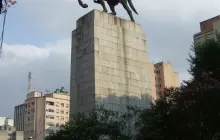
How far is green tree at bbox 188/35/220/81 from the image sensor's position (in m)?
23.2

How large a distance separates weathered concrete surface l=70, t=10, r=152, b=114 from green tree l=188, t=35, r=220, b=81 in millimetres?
3611

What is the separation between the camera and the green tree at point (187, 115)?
1834cm

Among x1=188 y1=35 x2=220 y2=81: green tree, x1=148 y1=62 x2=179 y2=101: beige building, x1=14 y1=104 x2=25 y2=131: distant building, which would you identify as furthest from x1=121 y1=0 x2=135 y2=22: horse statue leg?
x1=14 y1=104 x2=25 y2=131: distant building

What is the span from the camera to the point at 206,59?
932 inches

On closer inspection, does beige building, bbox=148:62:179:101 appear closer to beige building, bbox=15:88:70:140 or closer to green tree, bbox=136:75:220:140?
beige building, bbox=15:88:70:140

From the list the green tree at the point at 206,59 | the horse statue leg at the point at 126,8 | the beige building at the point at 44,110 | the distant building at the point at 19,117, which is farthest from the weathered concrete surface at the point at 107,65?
A: the distant building at the point at 19,117

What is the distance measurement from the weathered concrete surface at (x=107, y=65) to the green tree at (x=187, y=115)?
380cm

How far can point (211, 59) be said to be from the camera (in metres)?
23.5

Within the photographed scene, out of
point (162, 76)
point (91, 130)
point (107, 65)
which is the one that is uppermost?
point (162, 76)

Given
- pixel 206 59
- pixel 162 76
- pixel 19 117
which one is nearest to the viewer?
pixel 206 59

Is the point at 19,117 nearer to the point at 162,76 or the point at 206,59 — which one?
the point at 162,76

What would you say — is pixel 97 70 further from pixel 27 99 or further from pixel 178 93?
pixel 27 99

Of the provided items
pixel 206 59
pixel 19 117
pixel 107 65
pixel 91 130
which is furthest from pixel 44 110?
pixel 91 130

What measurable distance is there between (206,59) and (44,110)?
95127mm
